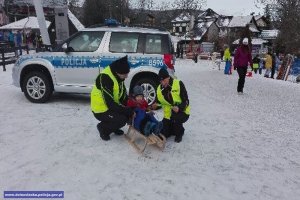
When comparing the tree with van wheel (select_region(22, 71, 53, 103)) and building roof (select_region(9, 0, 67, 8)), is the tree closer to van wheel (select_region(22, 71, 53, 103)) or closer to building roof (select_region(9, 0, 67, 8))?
building roof (select_region(9, 0, 67, 8))

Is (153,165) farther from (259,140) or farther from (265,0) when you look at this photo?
(265,0)

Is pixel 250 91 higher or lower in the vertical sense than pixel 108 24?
lower

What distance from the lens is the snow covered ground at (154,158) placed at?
416 cm

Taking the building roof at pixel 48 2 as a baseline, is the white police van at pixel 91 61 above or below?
below

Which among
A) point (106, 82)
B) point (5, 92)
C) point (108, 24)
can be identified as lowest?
point (5, 92)

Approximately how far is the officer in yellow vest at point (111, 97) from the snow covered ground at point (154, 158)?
41 centimetres

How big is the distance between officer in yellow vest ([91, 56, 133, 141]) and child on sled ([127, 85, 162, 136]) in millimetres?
149

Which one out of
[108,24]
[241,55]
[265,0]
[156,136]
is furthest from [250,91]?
[265,0]

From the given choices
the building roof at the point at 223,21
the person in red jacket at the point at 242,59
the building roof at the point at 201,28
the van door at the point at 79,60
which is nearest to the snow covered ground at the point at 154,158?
the van door at the point at 79,60

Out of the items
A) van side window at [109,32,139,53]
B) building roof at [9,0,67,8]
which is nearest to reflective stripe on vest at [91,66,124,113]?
van side window at [109,32,139,53]

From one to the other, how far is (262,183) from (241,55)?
279 inches

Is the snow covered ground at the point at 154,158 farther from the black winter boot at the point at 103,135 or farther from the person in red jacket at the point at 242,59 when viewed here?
the person in red jacket at the point at 242,59

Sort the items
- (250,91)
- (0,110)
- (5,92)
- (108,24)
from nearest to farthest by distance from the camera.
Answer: (0,110), (108,24), (5,92), (250,91)

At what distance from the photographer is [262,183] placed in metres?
4.41
